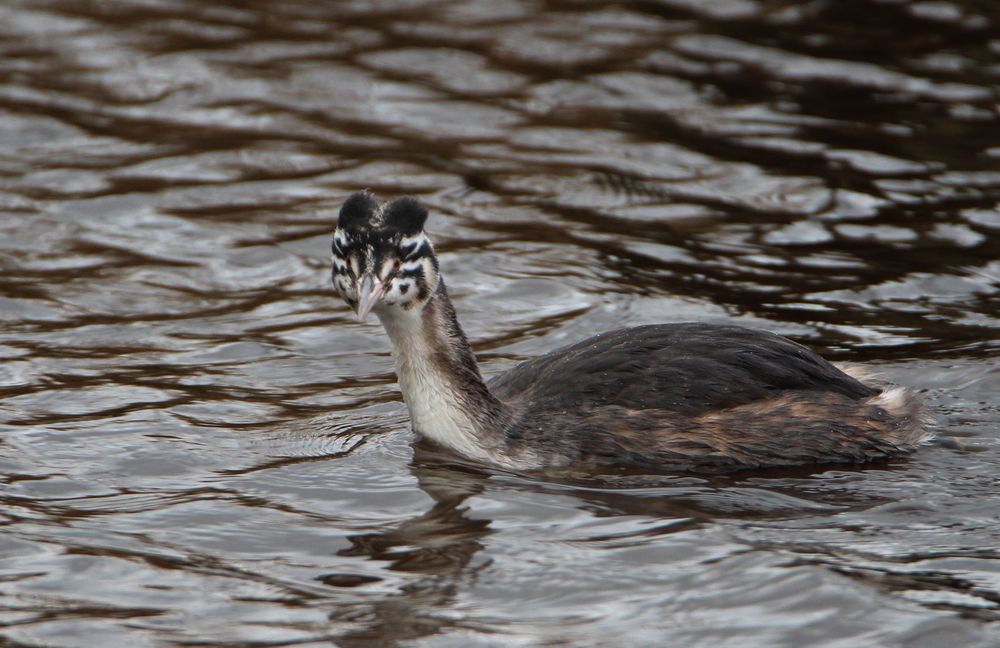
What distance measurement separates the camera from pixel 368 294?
835 cm

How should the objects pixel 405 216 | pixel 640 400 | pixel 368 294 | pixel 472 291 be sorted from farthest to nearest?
pixel 472 291 → pixel 640 400 → pixel 405 216 → pixel 368 294

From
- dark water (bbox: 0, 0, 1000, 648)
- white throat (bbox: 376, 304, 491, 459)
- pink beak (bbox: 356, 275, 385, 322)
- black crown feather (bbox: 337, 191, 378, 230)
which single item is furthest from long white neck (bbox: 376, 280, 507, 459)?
black crown feather (bbox: 337, 191, 378, 230)

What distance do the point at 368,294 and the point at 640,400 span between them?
1652mm

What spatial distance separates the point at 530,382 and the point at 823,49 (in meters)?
8.78

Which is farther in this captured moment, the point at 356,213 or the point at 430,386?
the point at 430,386

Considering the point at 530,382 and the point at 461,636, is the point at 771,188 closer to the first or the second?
the point at 530,382

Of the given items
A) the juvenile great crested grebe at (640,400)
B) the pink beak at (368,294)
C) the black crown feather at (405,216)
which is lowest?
the juvenile great crested grebe at (640,400)

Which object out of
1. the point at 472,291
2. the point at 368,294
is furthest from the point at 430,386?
the point at 472,291

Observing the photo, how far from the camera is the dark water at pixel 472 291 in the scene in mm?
7301

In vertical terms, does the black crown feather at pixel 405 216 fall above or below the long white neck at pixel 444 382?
above

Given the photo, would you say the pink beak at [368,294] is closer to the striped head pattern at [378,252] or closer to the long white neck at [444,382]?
the striped head pattern at [378,252]

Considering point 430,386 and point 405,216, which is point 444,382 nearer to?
point 430,386

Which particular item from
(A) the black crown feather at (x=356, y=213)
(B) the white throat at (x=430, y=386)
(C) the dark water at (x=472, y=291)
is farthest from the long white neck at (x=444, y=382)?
(A) the black crown feather at (x=356, y=213)

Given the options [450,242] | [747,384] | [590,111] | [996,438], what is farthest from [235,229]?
[996,438]
